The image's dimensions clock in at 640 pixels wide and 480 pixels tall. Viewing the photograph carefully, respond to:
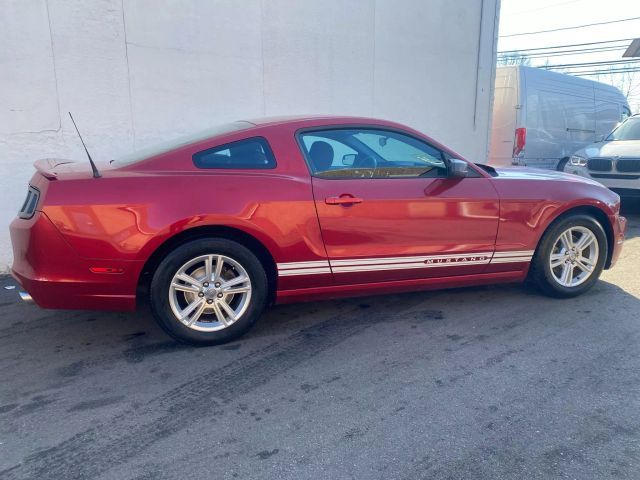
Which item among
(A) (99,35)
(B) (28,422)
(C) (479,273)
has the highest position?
(A) (99,35)

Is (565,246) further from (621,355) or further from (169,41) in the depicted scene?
(169,41)

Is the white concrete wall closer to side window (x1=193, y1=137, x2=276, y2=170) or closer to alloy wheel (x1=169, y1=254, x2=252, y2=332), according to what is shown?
side window (x1=193, y1=137, x2=276, y2=170)

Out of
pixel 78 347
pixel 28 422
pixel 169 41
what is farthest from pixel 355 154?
pixel 169 41

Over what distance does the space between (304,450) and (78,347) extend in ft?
6.64

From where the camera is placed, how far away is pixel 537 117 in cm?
1030

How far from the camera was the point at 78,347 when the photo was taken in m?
3.59

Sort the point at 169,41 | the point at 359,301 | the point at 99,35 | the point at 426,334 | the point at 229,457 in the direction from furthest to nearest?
the point at 169,41
the point at 99,35
the point at 359,301
the point at 426,334
the point at 229,457

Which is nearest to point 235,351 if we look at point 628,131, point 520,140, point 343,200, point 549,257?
point 343,200

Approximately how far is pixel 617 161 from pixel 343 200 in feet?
22.3

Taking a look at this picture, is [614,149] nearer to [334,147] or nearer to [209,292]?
[334,147]

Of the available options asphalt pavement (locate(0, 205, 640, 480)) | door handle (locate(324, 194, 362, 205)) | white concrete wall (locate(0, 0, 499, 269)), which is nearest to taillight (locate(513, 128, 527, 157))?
white concrete wall (locate(0, 0, 499, 269))

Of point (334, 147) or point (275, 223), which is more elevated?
point (334, 147)

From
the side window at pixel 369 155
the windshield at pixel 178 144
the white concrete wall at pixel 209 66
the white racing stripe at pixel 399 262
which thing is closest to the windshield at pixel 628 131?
the white concrete wall at pixel 209 66

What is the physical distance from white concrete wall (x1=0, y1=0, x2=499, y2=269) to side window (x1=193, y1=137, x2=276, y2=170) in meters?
2.87
